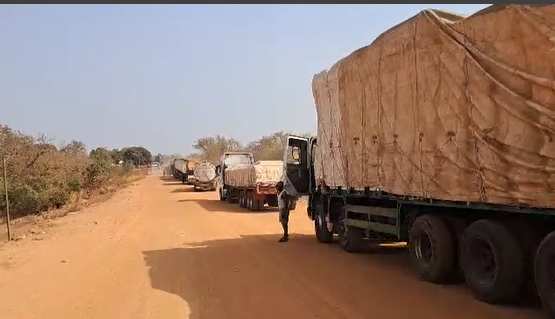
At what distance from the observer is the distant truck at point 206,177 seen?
143 feet

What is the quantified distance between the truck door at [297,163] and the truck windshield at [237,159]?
1841 cm

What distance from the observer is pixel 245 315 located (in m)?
6.87

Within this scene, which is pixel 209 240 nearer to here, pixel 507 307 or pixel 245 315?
pixel 245 315

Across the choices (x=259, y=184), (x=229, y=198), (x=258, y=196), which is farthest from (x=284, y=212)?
(x=229, y=198)

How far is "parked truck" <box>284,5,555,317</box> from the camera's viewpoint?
5.92 metres

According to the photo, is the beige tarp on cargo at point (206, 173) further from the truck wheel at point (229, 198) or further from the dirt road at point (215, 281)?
the dirt road at point (215, 281)

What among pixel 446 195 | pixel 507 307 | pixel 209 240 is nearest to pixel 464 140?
pixel 446 195

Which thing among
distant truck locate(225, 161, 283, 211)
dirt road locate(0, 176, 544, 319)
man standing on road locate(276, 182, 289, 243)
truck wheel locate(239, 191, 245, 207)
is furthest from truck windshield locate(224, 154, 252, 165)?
man standing on road locate(276, 182, 289, 243)

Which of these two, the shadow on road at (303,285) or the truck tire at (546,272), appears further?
the shadow on road at (303,285)

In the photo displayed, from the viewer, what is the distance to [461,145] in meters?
7.18

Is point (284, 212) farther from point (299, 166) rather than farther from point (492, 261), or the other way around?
point (492, 261)

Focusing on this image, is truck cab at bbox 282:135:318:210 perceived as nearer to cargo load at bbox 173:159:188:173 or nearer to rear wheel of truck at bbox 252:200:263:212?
rear wheel of truck at bbox 252:200:263:212

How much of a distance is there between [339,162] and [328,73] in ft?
6.41

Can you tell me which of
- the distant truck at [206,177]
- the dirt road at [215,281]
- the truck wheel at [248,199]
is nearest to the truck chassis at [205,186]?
the distant truck at [206,177]
